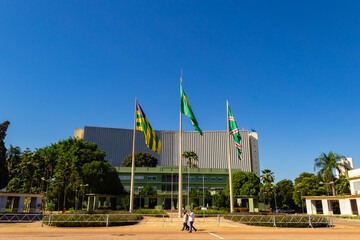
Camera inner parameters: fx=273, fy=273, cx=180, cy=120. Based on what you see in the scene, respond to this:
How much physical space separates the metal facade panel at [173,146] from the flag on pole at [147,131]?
93.0 metres

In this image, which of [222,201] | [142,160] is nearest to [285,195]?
[222,201]

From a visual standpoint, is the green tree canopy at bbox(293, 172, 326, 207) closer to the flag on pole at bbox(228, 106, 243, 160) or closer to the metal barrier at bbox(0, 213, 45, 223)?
the flag on pole at bbox(228, 106, 243, 160)

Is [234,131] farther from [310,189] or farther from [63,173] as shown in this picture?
[310,189]

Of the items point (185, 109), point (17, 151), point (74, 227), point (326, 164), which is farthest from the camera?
point (17, 151)

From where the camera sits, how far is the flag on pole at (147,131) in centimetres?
3089

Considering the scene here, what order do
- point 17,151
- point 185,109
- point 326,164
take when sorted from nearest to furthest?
point 185,109
point 326,164
point 17,151

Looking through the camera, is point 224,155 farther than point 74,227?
Yes

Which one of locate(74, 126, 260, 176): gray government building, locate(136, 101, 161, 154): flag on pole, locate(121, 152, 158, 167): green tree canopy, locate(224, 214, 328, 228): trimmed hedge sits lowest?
locate(224, 214, 328, 228): trimmed hedge

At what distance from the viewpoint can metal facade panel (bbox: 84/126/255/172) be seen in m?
124

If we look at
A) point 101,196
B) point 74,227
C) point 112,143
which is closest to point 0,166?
point 74,227

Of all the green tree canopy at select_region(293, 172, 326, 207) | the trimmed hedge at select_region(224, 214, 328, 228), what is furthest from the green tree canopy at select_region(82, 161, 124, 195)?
the green tree canopy at select_region(293, 172, 326, 207)

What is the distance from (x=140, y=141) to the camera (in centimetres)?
12812

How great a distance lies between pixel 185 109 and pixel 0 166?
28104 millimetres

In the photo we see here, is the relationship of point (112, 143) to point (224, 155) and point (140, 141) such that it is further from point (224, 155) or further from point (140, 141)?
point (224, 155)
